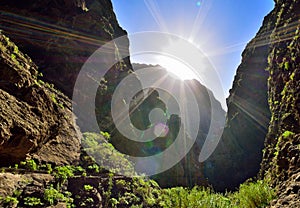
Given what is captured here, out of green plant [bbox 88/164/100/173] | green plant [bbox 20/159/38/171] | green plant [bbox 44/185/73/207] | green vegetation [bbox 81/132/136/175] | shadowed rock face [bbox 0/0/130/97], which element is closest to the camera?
green plant [bbox 44/185/73/207]

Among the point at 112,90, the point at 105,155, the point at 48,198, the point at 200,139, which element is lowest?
the point at 48,198

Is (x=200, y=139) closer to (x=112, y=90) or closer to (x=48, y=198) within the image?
(x=112, y=90)

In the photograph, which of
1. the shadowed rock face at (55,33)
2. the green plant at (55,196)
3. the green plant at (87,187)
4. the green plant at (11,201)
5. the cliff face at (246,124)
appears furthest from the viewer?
the cliff face at (246,124)

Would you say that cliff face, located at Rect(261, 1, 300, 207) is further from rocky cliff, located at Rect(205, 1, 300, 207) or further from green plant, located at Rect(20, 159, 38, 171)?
green plant, located at Rect(20, 159, 38, 171)

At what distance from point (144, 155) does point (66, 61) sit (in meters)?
12.1

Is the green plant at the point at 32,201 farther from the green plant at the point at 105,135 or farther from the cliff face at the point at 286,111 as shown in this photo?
the green plant at the point at 105,135

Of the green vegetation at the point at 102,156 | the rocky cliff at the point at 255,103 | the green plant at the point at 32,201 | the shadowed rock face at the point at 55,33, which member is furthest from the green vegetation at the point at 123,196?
the shadowed rock face at the point at 55,33

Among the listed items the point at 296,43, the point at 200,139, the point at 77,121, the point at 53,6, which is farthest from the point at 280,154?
the point at 200,139

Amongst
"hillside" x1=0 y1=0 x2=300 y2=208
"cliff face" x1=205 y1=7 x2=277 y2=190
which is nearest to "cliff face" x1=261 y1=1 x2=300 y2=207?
"hillside" x1=0 y1=0 x2=300 y2=208

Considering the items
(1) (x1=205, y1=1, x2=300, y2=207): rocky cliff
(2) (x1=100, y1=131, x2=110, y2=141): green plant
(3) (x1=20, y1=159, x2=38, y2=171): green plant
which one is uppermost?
(1) (x1=205, y1=1, x2=300, y2=207): rocky cliff

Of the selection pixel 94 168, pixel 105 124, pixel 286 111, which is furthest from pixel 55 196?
Answer: pixel 105 124

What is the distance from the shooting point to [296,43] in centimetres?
1434

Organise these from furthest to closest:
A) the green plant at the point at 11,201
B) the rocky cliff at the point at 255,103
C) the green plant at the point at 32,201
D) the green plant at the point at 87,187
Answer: the rocky cliff at the point at 255,103 → the green plant at the point at 87,187 → the green plant at the point at 32,201 → the green plant at the point at 11,201

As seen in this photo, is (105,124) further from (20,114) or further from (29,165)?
(20,114)
